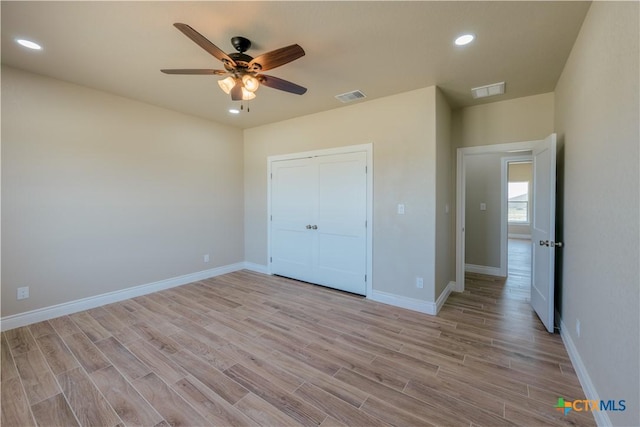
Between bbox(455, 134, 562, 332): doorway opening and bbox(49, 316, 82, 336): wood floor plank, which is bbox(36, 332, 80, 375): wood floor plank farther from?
bbox(455, 134, 562, 332): doorway opening

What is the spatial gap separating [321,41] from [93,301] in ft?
13.0

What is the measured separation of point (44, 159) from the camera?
294cm

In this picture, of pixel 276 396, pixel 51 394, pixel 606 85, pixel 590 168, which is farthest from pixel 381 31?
pixel 51 394

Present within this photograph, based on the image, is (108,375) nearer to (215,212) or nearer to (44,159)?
(44,159)

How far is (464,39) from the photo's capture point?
7.24 ft

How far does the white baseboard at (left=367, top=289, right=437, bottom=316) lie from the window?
27.7 ft

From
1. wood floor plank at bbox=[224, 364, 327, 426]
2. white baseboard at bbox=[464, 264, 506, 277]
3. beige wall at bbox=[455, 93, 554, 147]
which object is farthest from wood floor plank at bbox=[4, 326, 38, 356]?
white baseboard at bbox=[464, 264, 506, 277]

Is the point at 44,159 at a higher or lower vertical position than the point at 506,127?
lower

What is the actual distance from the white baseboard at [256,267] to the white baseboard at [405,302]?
6.92 ft

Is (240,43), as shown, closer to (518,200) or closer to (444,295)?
(444,295)

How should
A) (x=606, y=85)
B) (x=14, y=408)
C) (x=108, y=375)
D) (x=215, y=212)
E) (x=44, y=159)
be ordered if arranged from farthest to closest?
1. (x=215, y=212)
2. (x=44, y=159)
3. (x=108, y=375)
4. (x=14, y=408)
5. (x=606, y=85)

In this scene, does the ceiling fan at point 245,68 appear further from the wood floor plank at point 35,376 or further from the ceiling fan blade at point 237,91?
the wood floor plank at point 35,376

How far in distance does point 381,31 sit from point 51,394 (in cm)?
365

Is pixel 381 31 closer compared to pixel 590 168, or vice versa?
pixel 590 168
